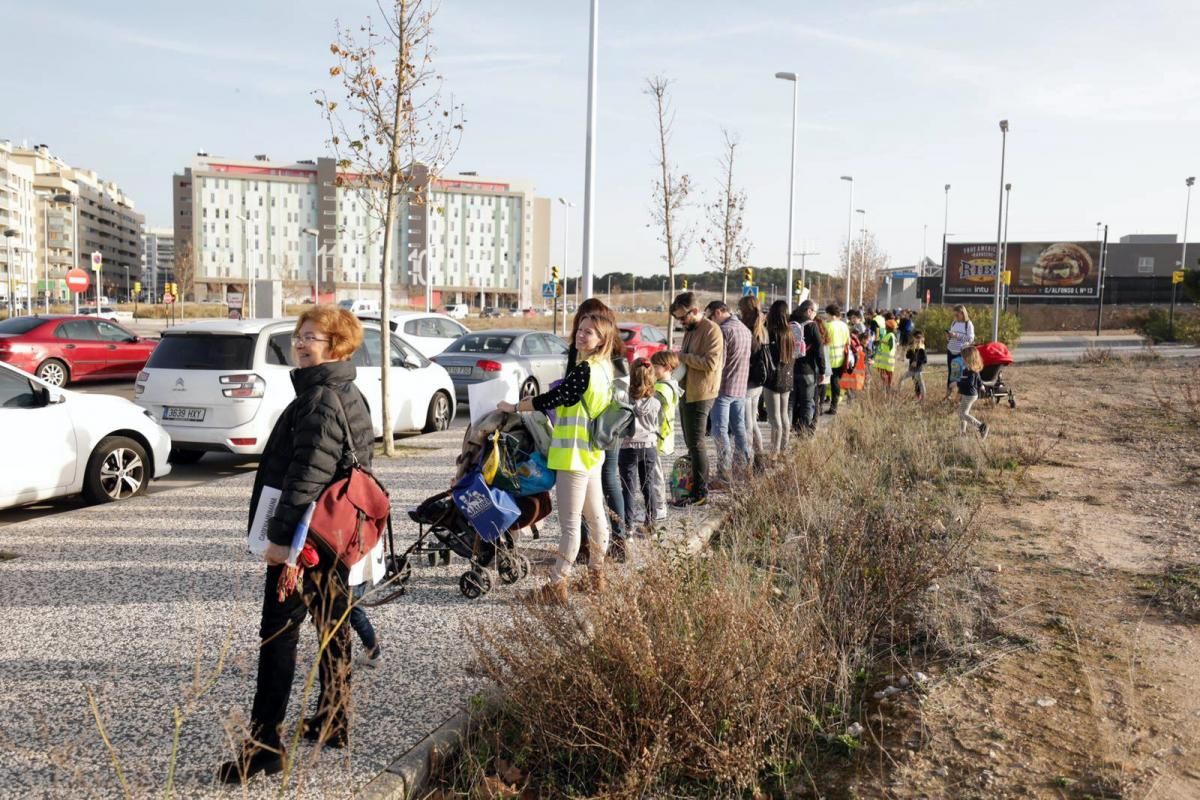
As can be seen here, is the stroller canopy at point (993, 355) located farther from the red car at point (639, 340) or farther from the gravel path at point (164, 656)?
the red car at point (639, 340)

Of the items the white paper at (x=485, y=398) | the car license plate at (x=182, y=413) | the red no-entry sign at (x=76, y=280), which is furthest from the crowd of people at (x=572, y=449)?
the red no-entry sign at (x=76, y=280)

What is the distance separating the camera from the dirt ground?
377 centimetres

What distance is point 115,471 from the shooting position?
8812mm

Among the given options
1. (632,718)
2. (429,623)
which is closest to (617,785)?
(632,718)

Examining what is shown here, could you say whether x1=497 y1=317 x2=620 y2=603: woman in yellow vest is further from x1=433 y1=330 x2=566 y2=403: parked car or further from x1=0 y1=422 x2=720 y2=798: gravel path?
x1=433 y1=330 x2=566 y2=403: parked car

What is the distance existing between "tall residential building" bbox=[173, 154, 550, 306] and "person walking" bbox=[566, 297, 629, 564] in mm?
121331

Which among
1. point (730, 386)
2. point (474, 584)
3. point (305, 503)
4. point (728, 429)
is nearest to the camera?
point (305, 503)

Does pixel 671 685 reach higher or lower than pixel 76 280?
lower

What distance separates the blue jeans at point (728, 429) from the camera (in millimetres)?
9102

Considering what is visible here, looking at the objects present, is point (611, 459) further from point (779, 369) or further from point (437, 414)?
point (437, 414)

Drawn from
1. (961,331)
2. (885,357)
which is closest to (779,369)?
(961,331)

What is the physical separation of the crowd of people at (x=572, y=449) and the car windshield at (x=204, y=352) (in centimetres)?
484

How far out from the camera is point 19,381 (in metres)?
7.98

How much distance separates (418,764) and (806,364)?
30.0ft
